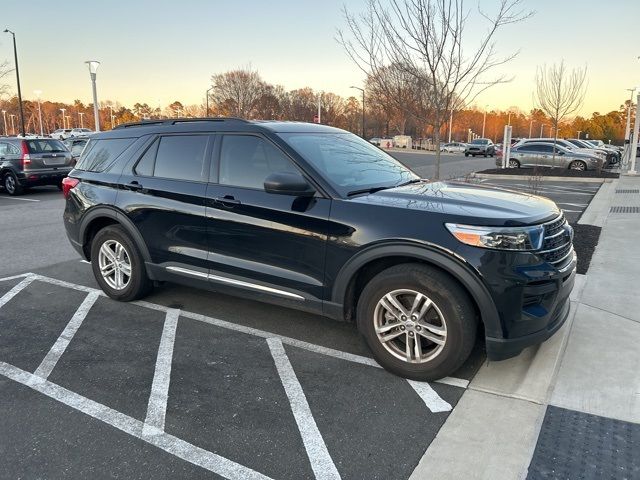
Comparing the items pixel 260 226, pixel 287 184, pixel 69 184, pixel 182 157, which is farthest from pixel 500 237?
pixel 69 184

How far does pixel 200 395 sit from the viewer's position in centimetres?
336

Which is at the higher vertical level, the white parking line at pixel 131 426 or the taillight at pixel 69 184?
the taillight at pixel 69 184

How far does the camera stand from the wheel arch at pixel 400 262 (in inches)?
125

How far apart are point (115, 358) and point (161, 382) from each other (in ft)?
1.97

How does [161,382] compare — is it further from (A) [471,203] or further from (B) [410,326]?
(A) [471,203]

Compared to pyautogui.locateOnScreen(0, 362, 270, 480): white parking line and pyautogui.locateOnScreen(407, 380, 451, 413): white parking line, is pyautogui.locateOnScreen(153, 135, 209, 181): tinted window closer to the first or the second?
pyautogui.locateOnScreen(0, 362, 270, 480): white parking line

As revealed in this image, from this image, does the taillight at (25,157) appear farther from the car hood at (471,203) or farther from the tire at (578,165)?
the tire at (578,165)

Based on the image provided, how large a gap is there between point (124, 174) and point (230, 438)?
3.10 meters

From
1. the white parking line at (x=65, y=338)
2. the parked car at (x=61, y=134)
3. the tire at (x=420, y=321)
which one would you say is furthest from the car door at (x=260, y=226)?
the parked car at (x=61, y=134)

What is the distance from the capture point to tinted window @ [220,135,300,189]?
4.06m

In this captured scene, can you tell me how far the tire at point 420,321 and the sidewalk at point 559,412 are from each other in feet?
1.06

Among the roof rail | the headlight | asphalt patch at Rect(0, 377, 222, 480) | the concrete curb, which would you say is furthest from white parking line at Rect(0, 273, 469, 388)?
the concrete curb

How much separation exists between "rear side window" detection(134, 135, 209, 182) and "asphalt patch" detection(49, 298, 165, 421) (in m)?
1.34

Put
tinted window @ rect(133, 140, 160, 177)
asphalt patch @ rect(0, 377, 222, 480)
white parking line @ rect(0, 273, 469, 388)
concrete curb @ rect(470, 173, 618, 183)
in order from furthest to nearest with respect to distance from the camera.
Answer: concrete curb @ rect(470, 173, 618, 183), tinted window @ rect(133, 140, 160, 177), white parking line @ rect(0, 273, 469, 388), asphalt patch @ rect(0, 377, 222, 480)
